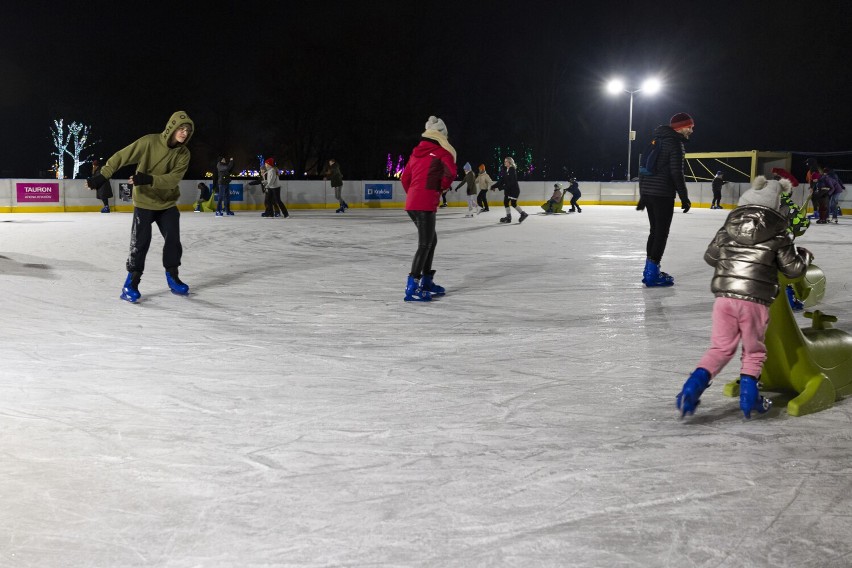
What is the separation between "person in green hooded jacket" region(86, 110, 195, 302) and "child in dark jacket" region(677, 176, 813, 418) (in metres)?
4.64

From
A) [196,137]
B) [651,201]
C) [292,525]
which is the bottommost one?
[292,525]

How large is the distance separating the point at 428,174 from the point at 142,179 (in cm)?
234

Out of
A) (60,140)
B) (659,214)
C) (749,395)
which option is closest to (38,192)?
(659,214)

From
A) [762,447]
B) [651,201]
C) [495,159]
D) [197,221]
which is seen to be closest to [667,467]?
[762,447]

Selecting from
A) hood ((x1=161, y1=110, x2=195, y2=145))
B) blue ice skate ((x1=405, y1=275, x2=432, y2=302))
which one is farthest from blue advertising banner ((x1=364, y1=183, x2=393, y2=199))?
hood ((x1=161, y1=110, x2=195, y2=145))

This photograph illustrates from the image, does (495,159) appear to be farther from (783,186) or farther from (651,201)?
(783,186)

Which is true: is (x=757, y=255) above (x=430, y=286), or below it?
above

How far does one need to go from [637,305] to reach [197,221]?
42.2 ft

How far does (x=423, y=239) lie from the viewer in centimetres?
→ 742

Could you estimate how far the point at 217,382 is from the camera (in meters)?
4.53

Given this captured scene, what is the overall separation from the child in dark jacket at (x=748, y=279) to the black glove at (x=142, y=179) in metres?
4.75

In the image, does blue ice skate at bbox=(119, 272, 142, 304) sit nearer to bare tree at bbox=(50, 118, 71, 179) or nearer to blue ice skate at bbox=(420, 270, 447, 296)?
blue ice skate at bbox=(420, 270, 447, 296)

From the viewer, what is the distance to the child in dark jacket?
3701 mm

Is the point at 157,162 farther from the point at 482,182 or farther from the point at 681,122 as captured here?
the point at 482,182
